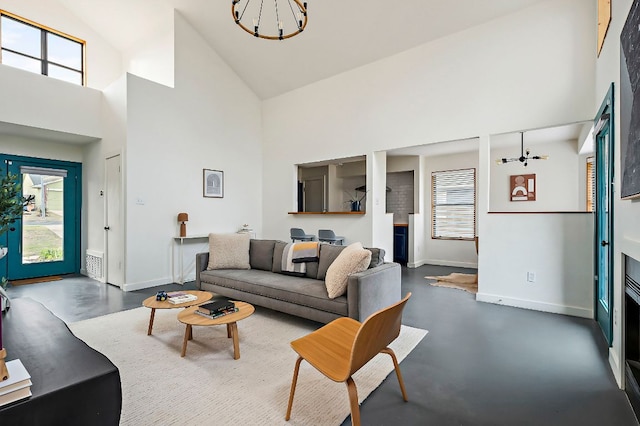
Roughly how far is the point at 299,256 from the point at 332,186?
4412 mm

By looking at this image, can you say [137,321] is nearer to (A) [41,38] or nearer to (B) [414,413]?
(B) [414,413]

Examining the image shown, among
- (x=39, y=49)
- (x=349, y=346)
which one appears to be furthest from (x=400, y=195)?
(x=39, y=49)

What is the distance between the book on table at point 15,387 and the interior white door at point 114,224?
4069mm

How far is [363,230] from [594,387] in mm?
3650

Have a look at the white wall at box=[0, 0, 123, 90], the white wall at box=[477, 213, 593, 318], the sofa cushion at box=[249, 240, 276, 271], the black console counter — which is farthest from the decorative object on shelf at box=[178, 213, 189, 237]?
the white wall at box=[477, 213, 593, 318]

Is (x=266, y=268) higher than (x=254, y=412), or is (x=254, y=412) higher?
(x=266, y=268)

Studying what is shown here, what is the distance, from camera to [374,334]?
1494 mm

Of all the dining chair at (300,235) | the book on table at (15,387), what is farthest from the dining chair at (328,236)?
the book on table at (15,387)

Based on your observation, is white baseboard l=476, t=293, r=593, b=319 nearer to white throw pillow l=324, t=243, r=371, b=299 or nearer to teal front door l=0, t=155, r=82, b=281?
white throw pillow l=324, t=243, r=371, b=299

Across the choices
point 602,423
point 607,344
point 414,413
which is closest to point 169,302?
point 414,413

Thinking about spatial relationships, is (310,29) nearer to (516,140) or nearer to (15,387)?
(516,140)

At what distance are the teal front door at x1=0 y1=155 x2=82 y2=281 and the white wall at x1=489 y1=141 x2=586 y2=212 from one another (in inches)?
328

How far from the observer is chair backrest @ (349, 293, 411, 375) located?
1407mm

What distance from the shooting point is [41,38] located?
209 inches
